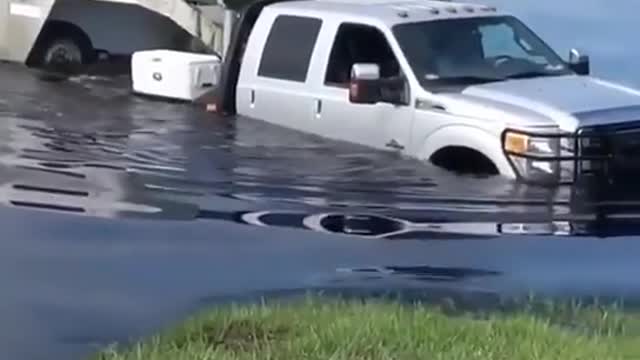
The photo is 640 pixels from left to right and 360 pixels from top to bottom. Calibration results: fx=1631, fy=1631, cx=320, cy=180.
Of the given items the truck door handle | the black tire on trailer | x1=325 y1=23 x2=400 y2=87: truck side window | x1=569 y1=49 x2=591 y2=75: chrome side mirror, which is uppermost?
x1=325 y1=23 x2=400 y2=87: truck side window

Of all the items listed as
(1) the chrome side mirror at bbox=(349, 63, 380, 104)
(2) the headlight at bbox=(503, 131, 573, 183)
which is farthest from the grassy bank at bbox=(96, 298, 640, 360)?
(1) the chrome side mirror at bbox=(349, 63, 380, 104)

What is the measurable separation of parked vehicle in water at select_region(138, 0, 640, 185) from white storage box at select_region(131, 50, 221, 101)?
1.30 m

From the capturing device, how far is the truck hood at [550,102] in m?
11.5

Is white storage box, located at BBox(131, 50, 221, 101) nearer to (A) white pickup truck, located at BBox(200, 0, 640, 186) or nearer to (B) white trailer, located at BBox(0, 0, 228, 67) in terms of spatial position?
(A) white pickup truck, located at BBox(200, 0, 640, 186)

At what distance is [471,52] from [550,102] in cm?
136

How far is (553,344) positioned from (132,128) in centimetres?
825

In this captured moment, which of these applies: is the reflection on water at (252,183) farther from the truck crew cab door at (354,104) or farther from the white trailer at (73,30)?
the white trailer at (73,30)

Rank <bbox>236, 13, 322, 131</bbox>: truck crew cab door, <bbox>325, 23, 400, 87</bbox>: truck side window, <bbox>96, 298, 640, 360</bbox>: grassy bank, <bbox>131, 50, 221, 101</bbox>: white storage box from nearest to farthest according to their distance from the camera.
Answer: <bbox>96, 298, 640, 360</bbox>: grassy bank
<bbox>325, 23, 400, 87</bbox>: truck side window
<bbox>236, 13, 322, 131</bbox>: truck crew cab door
<bbox>131, 50, 221, 101</bbox>: white storage box

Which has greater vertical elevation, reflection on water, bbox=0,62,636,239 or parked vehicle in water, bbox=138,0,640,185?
parked vehicle in water, bbox=138,0,640,185

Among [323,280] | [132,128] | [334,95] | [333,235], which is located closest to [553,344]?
[323,280]

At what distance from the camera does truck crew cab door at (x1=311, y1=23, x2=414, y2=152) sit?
41.3 ft

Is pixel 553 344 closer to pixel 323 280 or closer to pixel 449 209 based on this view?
pixel 323 280

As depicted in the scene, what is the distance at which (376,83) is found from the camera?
40.5 ft

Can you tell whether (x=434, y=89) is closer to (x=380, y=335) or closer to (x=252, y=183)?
(x=252, y=183)
